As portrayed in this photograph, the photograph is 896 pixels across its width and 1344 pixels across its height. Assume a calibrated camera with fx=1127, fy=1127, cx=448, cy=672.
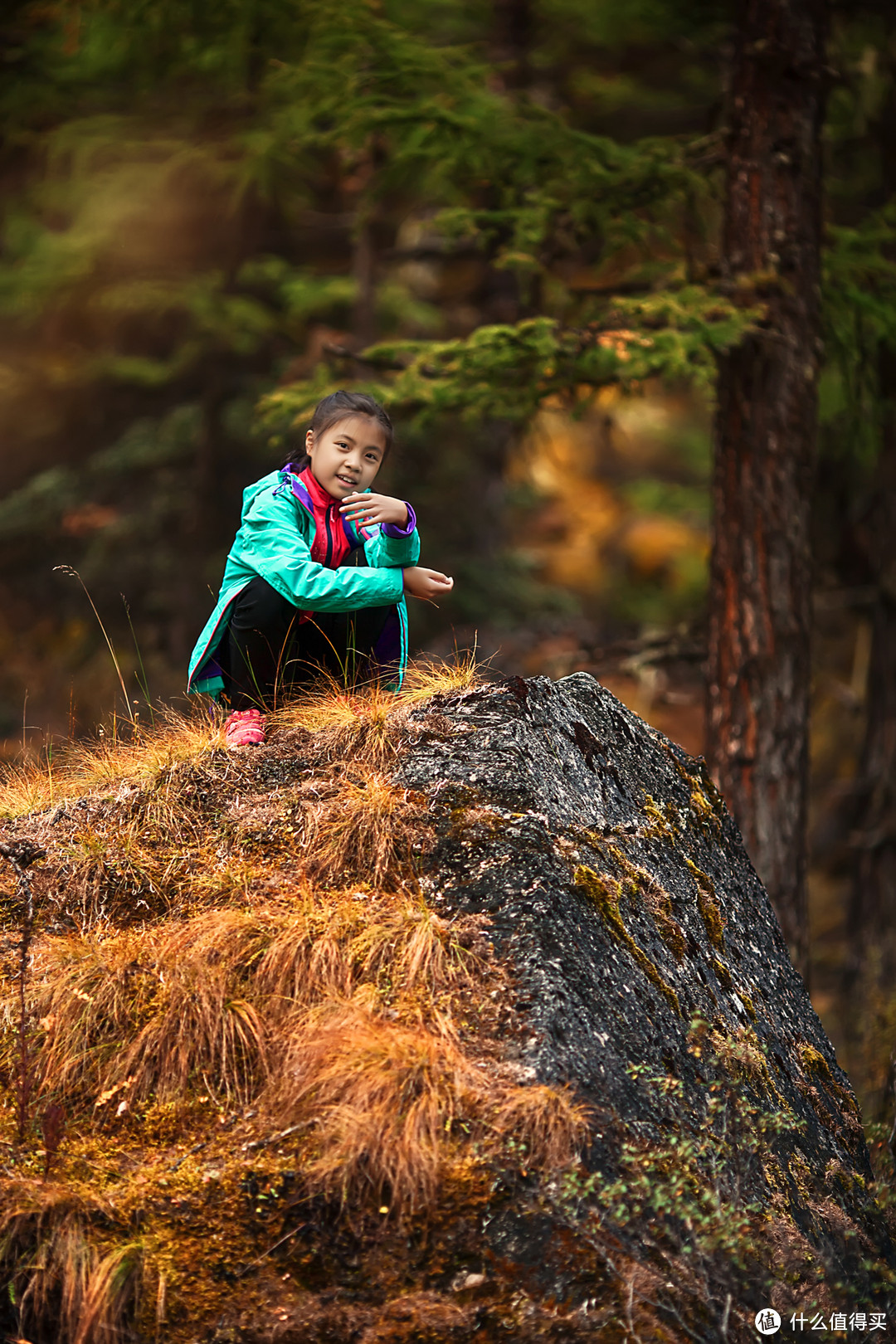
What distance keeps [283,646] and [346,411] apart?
91 centimetres

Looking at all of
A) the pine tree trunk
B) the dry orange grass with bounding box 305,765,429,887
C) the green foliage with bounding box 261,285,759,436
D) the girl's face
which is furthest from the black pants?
the pine tree trunk

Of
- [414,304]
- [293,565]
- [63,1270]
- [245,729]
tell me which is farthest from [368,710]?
[414,304]

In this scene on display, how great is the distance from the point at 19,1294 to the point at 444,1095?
1.12m

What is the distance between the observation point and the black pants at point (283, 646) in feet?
13.7

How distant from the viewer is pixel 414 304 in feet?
44.5

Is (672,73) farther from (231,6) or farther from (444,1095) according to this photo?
(444,1095)

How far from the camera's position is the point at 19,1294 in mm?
2699

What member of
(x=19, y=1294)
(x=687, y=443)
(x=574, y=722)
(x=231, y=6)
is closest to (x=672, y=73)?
(x=231, y=6)

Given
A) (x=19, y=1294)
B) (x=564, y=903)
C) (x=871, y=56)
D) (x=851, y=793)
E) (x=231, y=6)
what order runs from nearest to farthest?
(x=19, y=1294) → (x=564, y=903) → (x=231, y=6) → (x=871, y=56) → (x=851, y=793)

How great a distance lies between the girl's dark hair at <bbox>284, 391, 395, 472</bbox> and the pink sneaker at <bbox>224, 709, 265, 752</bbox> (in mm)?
1103

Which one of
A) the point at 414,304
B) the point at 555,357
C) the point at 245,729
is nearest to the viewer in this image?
the point at 245,729

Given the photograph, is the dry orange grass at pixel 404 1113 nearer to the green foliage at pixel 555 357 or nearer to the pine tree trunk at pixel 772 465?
the green foliage at pixel 555 357

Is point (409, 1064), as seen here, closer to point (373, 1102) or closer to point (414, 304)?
point (373, 1102)

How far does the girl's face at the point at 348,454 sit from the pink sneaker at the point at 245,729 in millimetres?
907
